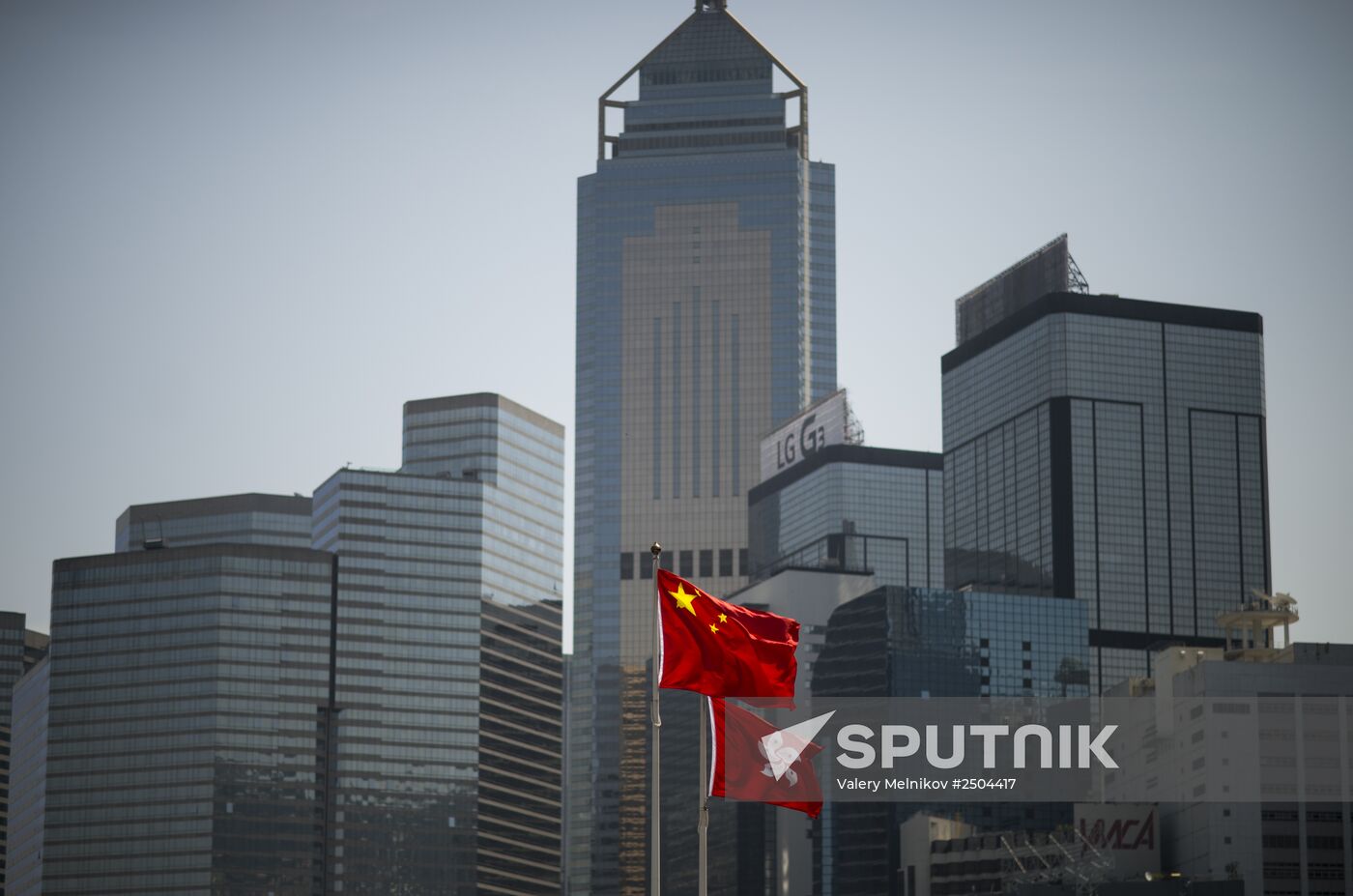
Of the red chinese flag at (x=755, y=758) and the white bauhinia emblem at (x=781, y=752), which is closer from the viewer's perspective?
the red chinese flag at (x=755, y=758)

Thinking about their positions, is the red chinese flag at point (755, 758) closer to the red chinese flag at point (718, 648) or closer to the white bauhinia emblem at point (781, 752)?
the white bauhinia emblem at point (781, 752)

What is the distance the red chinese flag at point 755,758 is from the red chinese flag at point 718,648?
0.90 meters

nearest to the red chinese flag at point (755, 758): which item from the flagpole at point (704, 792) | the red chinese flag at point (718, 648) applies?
the flagpole at point (704, 792)

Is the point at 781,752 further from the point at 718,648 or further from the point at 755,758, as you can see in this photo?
the point at 718,648

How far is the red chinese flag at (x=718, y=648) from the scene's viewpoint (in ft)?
189

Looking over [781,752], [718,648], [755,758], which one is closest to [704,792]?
[755,758]

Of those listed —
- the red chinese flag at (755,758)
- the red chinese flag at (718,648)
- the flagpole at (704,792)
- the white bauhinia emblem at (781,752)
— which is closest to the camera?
the flagpole at (704,792)

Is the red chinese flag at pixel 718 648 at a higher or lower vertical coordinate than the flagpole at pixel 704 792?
higher

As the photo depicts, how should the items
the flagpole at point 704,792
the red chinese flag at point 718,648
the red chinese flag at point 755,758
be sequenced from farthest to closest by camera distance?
the red chinese flag at point 755,758
the red chinese flag at point 718,648
the flagpole at point 704,792

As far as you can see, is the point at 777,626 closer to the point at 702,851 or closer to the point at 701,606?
the point at 701,606

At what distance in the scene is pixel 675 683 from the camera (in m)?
58.9

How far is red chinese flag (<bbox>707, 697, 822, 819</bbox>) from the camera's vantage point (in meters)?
58.7

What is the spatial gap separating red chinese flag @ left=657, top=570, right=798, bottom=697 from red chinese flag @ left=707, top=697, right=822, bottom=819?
90cm

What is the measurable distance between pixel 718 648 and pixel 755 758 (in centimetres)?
350
